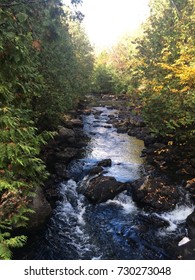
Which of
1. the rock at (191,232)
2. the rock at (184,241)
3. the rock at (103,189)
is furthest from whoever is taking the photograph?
the rock at (103,189)

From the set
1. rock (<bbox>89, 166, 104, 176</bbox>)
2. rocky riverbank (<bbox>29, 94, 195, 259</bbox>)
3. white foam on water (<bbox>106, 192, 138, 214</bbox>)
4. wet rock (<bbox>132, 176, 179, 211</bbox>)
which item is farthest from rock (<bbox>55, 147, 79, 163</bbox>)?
wet rock (<bbox>132, 176, 179, 211</bbox>)

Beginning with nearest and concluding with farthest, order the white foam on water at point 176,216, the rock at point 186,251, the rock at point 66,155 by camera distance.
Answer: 1. the rock at point 186,251
2. the white foam on water at point 176,216
3. the rock at point 66,155

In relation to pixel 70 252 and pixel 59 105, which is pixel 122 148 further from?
pixel 70 252

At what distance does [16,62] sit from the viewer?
17.4 feet

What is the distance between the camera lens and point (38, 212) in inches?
368

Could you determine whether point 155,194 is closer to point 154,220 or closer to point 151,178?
point 151,178

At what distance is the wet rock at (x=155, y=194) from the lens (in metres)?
10.7

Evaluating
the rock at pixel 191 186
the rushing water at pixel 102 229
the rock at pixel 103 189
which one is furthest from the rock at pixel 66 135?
the rock at pixel 191 186

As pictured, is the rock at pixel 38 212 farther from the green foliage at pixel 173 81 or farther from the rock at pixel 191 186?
the green foliage at pixel 173 81

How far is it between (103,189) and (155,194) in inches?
82.4

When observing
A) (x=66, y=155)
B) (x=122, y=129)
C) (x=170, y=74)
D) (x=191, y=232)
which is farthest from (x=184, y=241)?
(x=122, y=129)

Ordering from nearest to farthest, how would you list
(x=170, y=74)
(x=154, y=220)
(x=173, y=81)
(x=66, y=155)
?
(x=154, y=220), (x=170, y=74), (x=173, y=81), (x=66, y=155)

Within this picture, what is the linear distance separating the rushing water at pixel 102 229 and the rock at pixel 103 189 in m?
0.22

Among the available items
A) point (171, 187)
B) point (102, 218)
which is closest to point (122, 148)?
point (171, 187)
